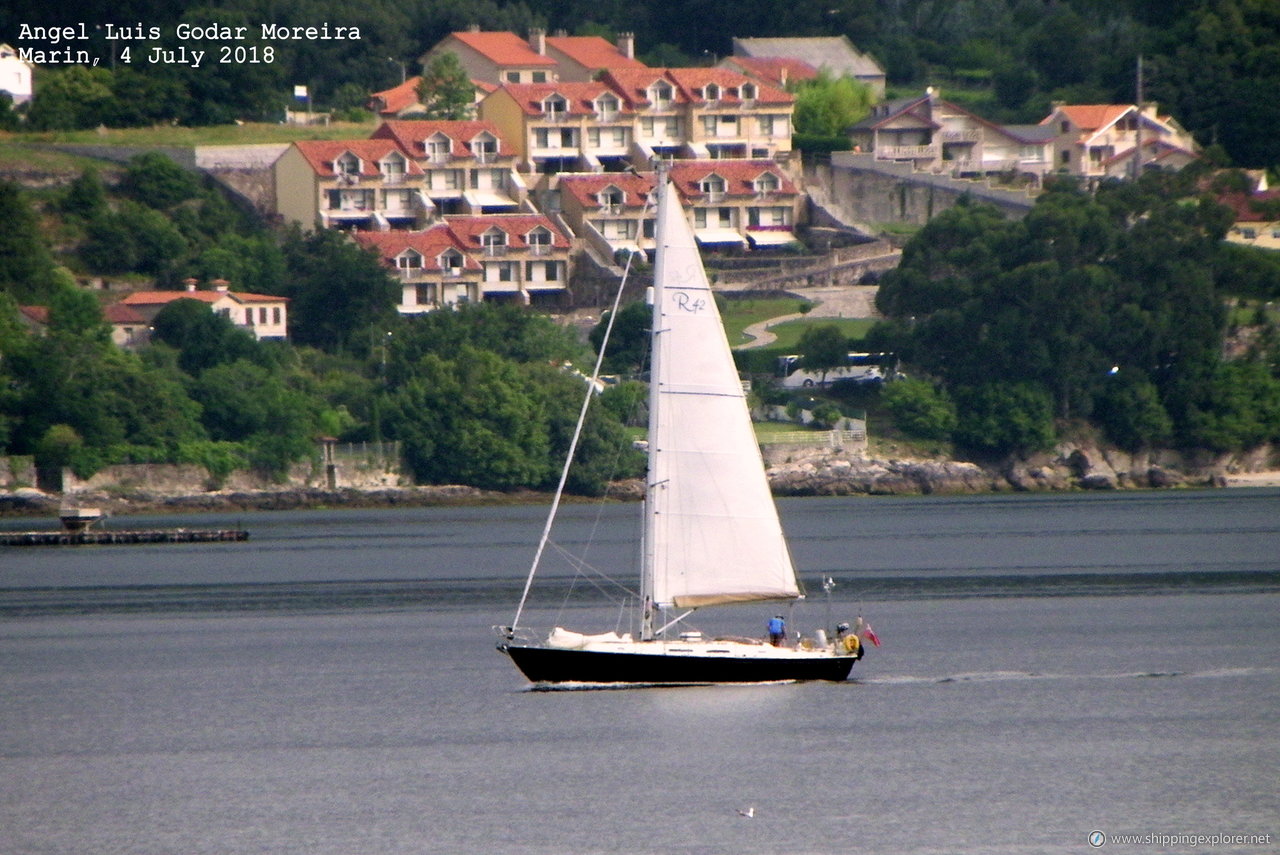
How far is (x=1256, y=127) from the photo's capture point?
461 ft

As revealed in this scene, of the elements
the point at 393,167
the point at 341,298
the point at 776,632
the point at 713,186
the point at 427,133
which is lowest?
the point at 776,632

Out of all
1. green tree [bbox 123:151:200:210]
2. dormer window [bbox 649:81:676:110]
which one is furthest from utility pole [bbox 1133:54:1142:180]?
green tree [bbox 123:151:200:210]

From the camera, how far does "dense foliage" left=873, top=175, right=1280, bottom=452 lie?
108500 millimetres

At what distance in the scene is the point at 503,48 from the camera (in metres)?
146

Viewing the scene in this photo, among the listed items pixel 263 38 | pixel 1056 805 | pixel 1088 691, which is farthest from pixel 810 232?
pixel 1056 805

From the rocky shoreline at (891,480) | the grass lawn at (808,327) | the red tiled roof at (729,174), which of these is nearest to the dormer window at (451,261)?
the red tiled roof at (729,174)

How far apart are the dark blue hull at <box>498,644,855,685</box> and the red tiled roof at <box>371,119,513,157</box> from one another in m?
90.3

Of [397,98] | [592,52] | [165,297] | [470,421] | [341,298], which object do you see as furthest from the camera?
[592,52]

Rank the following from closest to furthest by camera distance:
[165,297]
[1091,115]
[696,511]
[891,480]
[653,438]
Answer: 1. [653,438]
2. [696,511]
3. [891,480]
4. [165,297]
5. [1091,115]

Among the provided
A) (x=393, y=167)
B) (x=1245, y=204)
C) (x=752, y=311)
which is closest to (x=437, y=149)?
(x=393, y=167)

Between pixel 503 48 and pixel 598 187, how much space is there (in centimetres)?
2027

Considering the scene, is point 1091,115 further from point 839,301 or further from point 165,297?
point 165,297

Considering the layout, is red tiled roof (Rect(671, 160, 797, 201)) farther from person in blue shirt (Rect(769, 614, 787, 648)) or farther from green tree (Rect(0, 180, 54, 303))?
person in blue shirt (Rect(769, 614, 787, 648))

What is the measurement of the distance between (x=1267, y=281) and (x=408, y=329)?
38979 mm
